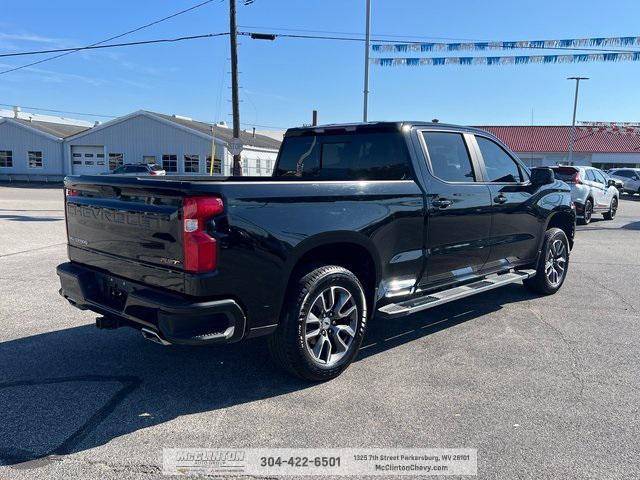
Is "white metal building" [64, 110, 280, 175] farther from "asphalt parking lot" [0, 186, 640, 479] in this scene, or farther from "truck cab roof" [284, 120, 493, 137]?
"asphalt parking lot" [0, 186, 640, 479]

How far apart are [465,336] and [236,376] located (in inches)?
89.4

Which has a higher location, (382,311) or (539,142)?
(539,142)

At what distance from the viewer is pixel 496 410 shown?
11.9 feet

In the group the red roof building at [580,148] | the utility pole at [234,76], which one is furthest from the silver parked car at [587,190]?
the red roof building at [580,148]

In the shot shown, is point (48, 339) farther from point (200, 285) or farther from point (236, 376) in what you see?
point (200, 285)

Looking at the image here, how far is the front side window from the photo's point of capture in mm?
5574

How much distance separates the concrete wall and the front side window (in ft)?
141

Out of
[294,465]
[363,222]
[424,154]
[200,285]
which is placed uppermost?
[424,154]

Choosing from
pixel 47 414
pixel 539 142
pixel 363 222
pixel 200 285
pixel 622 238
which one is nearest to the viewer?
pixel 200 285

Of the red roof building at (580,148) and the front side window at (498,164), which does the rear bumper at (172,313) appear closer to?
the front side window at (498,164)

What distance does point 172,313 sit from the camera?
3213mm

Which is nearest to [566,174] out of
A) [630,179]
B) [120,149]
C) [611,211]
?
[611,211]

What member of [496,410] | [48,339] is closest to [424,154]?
[496,410]

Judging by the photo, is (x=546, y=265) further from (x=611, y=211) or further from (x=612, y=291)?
(x=611, y=211)
